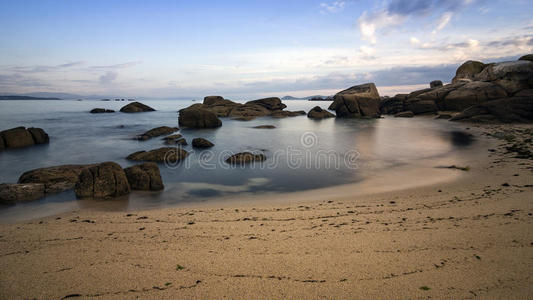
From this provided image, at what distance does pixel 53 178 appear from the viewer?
9.14 metres

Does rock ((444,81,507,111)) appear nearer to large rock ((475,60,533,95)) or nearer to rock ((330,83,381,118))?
large rock ((475,60,533,95))

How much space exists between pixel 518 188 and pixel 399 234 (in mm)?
4936

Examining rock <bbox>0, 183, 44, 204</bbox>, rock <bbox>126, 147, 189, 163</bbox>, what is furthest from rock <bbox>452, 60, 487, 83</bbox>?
rock <bbox>0, 183, 44, 204</bbox>

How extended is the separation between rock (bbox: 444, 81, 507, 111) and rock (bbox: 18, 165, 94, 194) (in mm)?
40792

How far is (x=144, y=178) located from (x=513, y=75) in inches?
1614

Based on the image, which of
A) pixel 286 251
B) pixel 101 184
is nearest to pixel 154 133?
pixel 101 184

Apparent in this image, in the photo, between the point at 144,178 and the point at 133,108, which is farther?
the point at 133,108

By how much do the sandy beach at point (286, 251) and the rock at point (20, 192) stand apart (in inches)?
94.3

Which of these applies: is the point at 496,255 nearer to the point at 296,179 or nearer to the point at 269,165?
the point at 296,179

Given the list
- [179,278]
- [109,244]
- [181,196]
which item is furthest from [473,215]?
[181,196]

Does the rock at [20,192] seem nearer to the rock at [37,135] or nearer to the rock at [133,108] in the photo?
the rock at [37,135]

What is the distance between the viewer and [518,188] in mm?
7109

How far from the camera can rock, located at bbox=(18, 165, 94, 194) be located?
28.3 ft

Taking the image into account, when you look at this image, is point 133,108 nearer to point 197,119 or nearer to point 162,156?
point 197,119
